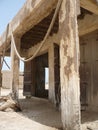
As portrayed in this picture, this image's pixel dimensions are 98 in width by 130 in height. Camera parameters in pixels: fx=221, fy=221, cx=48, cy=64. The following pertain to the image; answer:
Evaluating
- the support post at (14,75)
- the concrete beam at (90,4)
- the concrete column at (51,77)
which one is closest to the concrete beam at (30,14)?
the concrete beam at (90,4)

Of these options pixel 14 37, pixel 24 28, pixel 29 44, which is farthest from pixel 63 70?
pixel 29 44

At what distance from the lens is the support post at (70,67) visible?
3490 millimetres

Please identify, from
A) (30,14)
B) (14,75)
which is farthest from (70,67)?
(14,75)

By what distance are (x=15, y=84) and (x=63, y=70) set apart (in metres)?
3.27

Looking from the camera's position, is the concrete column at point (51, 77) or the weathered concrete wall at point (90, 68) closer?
the weathered concrete wall at point (90, 68)

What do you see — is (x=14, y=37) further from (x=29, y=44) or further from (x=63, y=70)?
(x=63, y=70)

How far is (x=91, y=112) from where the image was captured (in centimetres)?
575

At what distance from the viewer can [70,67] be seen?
11.9 ft

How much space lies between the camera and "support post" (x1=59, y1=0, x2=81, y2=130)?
11.5ft

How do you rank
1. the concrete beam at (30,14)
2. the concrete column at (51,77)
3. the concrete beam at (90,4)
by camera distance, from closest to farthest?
the concrete beam at (90,4) → the concrete beam at (30,14) → the concrete column at (51,77)

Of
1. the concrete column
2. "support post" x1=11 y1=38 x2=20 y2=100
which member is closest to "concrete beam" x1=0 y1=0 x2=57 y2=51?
"support post" x1=11 y1=38 x2=20 y2=100

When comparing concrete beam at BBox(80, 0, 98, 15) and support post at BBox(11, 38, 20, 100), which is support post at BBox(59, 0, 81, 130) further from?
support post at BBox(11, 38, 20, 100)

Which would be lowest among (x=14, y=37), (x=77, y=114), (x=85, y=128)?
(x=85, y=128)

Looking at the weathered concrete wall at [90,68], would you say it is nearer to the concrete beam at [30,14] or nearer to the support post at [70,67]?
the concrete beam at [30,14]
